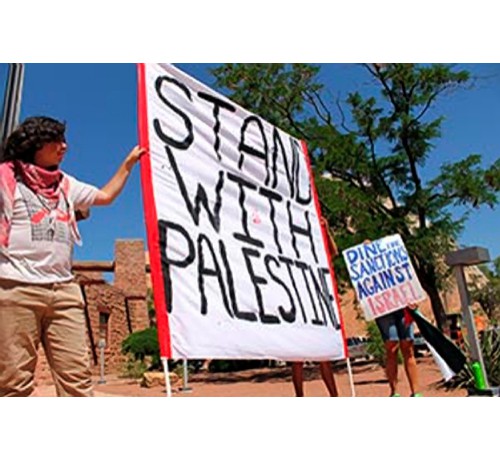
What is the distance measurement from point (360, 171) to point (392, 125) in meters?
0.86

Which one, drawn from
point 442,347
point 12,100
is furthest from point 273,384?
point 12,100

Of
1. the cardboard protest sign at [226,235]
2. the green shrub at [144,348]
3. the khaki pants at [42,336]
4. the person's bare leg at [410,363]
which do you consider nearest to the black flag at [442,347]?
the person's bare leg at [410,363]

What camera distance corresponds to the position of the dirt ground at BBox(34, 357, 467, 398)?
523cm

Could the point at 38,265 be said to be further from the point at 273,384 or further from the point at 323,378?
the point at 273,384

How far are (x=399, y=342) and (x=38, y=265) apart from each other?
2172 millimetres

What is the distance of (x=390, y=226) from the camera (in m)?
8.05

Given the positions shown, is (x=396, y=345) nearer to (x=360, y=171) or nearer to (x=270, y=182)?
(x=270, y=182)

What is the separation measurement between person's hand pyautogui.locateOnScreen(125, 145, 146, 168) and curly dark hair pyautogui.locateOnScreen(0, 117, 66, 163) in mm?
252

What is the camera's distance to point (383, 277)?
334cm

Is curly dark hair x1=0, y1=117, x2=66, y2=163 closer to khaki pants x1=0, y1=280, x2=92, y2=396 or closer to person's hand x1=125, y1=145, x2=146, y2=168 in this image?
person's hand x1=125, y1=145, x2=146, y2=168

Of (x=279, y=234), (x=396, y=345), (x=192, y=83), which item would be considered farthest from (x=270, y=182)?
(x=396, y=345)

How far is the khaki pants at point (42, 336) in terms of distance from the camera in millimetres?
1616

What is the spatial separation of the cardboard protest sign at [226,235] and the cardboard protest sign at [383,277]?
0.25 metres

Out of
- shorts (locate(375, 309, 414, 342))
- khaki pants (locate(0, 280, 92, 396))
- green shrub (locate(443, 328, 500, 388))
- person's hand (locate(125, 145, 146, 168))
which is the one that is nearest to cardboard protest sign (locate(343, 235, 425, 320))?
shorts (locate(375, 309, 414, 342))
